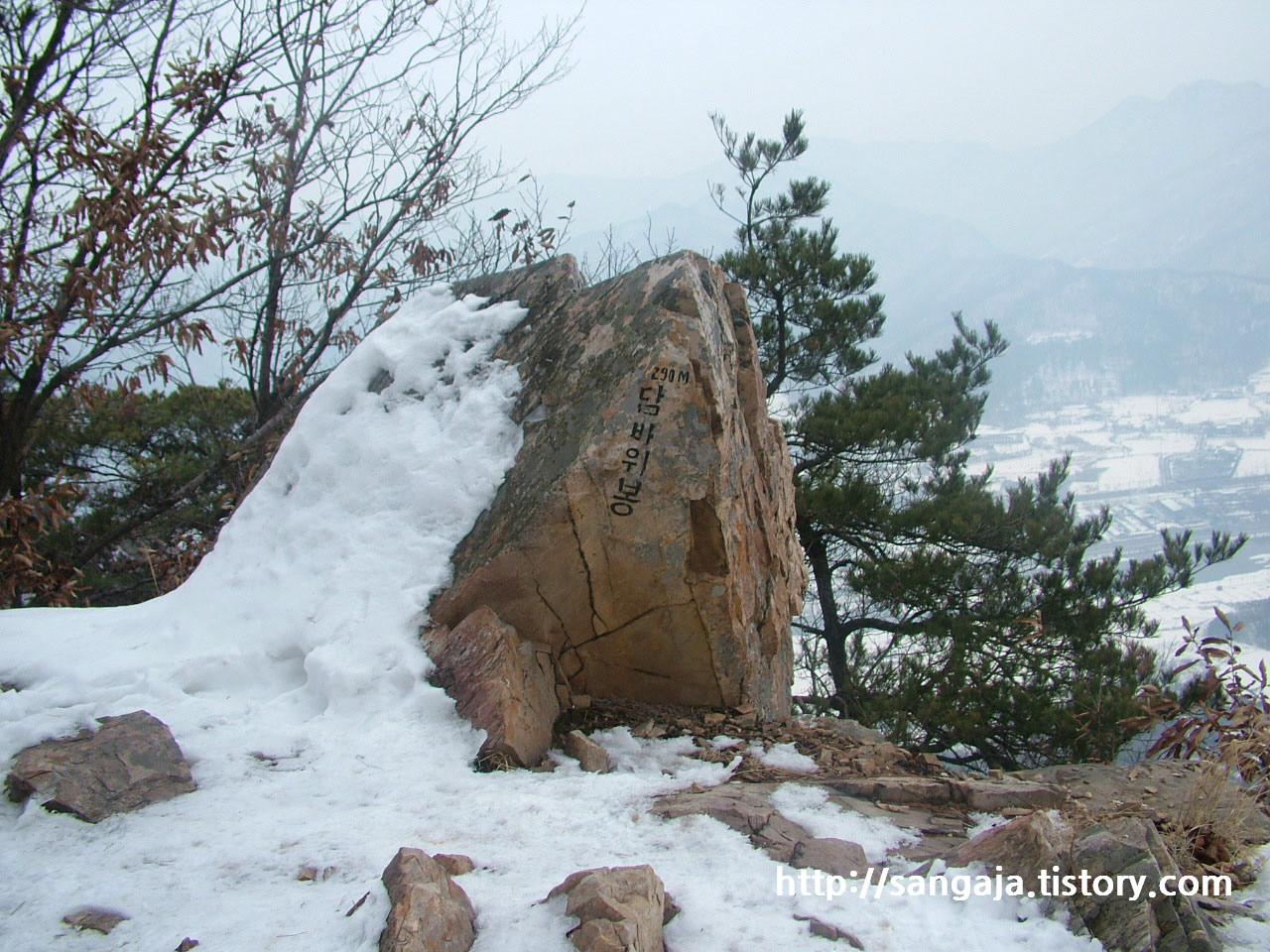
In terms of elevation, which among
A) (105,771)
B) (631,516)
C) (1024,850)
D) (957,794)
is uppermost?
(631,516)

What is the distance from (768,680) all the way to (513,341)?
2.17 m

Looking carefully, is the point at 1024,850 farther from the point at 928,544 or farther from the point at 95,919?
the point at 928,544

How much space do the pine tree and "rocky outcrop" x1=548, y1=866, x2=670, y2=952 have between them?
511cm

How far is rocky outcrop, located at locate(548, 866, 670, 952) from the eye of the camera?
1.73 m

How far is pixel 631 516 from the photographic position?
138 inches

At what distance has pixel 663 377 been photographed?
11.8 ft

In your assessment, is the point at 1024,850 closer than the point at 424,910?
No

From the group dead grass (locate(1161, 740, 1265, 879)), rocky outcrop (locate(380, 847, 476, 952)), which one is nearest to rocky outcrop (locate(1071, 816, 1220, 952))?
dead grass (locate(1161, 740, 1265, 879))

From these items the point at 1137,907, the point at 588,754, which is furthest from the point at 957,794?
the point at 588,754

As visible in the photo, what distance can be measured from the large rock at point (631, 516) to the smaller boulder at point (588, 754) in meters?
0.48

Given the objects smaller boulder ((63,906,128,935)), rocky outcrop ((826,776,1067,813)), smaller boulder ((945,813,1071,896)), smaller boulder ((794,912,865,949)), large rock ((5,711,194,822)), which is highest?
large rock ((5,711,194,822))

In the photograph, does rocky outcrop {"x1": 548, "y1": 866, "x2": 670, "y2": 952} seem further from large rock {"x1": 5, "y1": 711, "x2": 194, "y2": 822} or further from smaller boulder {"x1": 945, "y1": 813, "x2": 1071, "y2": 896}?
large rock {"x1": 5, "y1": 711, "x2": 194, "y2": 822}

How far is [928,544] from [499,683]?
20.7 feet

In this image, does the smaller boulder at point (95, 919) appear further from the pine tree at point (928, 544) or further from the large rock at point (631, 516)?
the pine tree at point (928, 544)
